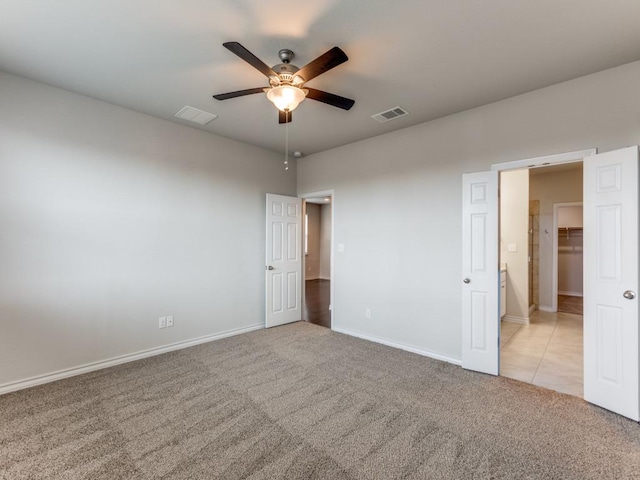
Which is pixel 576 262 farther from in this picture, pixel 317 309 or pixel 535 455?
pixel 535 455

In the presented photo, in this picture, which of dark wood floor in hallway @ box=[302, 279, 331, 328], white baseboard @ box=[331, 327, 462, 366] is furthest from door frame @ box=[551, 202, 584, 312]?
dark wood floor in hallway @ box=[302, 279, 331, 328]

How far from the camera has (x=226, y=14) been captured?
1981mm

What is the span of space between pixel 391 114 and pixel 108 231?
3500mm

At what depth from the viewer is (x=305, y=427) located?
7.25 feet

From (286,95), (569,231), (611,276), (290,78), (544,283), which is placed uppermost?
(290,78)

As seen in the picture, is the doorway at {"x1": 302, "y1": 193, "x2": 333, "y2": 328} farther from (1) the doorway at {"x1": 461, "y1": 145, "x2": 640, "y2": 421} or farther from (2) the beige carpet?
(1) the doorway at {"x1": 461, "y1": 145, "x2": 640, "y2": 421}

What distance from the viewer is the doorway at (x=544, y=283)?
10.8 ft

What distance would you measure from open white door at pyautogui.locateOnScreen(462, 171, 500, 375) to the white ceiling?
3.18ft

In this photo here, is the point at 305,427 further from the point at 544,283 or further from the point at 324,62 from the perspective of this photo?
the point at 544,283

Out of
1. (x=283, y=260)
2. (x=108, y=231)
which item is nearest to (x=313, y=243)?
(x=283, y=260)

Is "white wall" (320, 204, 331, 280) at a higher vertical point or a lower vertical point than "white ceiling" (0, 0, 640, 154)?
lower

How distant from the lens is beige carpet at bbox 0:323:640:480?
1823mm

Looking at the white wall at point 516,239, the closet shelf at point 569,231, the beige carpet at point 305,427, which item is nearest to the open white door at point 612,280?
the beige carpet at point 305,427

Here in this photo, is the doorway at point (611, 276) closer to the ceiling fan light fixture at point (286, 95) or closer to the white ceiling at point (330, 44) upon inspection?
the white ceiling at point (330, 44)
